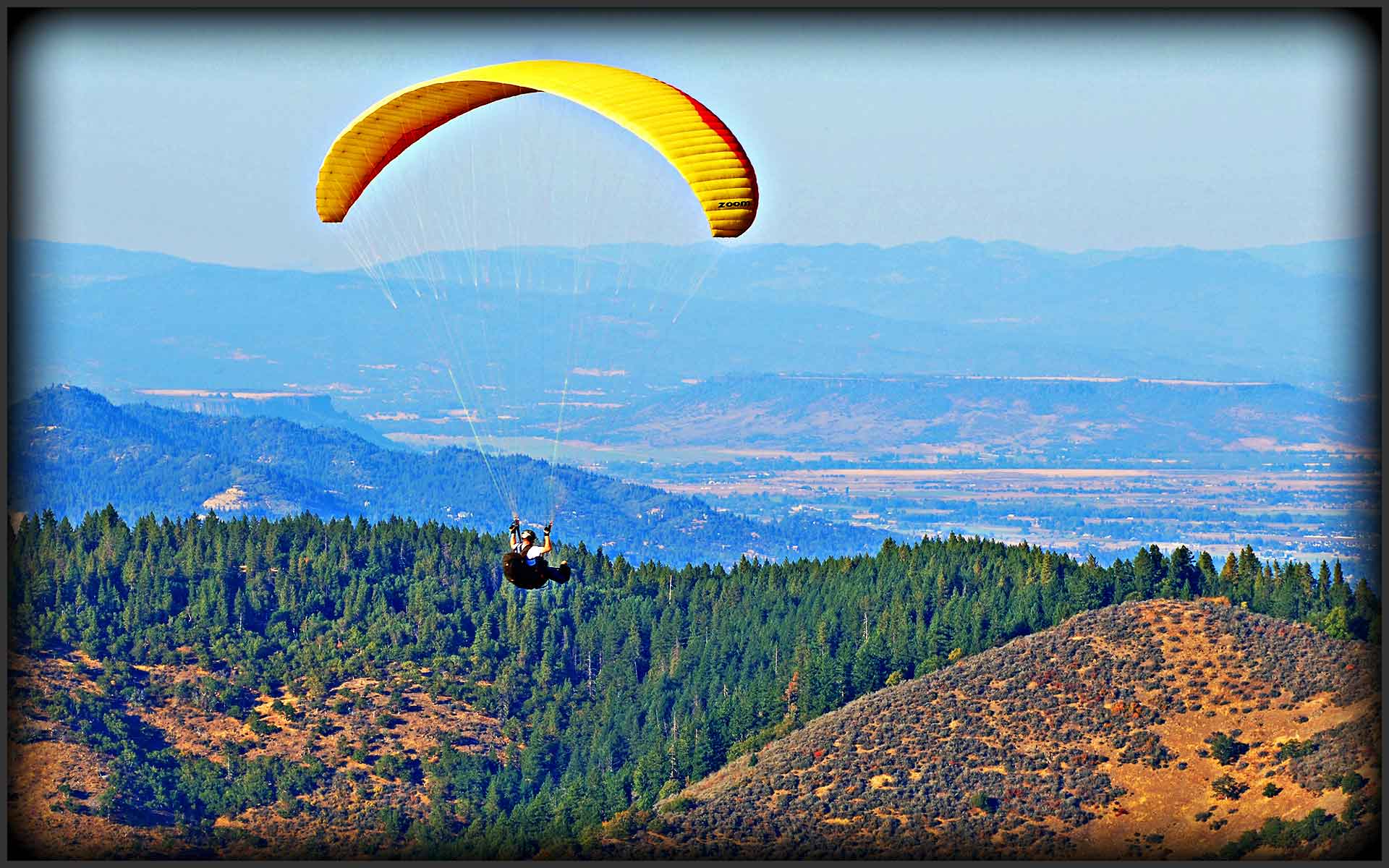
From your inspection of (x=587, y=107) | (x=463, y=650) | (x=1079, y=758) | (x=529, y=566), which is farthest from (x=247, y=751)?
(x=587, y=107)

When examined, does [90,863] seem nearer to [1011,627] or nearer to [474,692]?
[474,692]

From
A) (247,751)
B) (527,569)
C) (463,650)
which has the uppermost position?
(527,569)

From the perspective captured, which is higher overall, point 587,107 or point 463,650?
point 587,107

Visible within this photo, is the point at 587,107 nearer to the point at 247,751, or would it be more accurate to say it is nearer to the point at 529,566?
the point at 529,566

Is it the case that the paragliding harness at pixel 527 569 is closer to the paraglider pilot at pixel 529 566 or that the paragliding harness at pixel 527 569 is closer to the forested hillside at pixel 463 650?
the paraglider pilot at pixel 529 566

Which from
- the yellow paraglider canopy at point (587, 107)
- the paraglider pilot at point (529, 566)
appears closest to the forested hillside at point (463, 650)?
the paraglider pilot at point (529, 566)

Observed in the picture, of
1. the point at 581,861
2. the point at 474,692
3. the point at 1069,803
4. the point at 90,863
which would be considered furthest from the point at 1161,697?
the point at 90,863

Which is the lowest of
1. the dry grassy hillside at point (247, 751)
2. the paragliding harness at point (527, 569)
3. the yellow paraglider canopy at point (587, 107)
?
the dry grassy hillside at point (247, 751)

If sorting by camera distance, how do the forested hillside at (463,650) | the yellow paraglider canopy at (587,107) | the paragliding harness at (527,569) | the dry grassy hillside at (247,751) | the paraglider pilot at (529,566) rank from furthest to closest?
the forested hillside at (463,650)
the dry grassy hillside at (247,751)
the paragliding harness at (527,569)
the paraglider pilot at (529,566)
the yellow paraglider canopy at (587,107)
